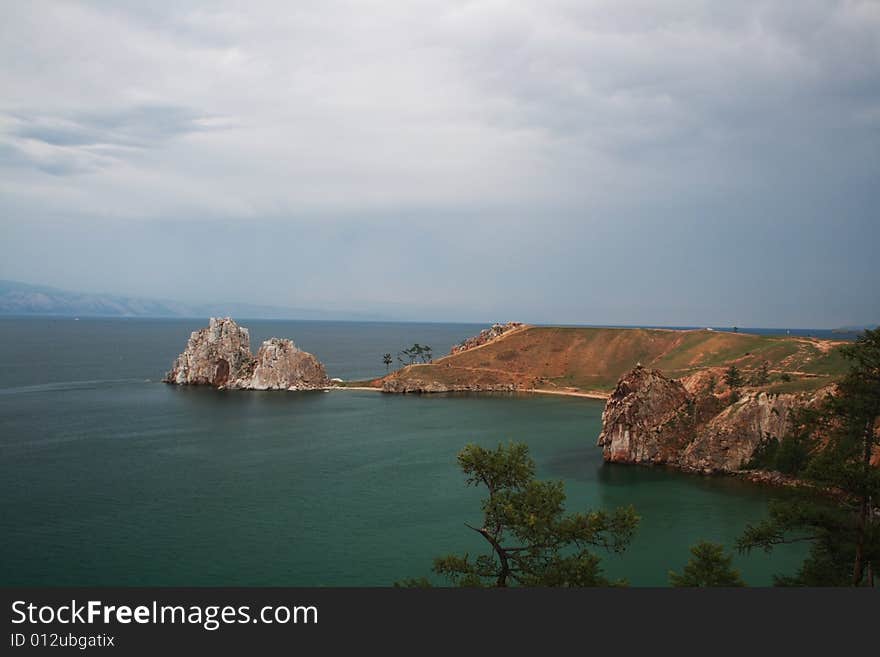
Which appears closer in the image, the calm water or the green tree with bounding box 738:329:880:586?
the green tree with bounding box 738:329:880:586

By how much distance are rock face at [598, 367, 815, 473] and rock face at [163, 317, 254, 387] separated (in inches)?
5083

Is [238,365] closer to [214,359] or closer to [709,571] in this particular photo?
[214,359]

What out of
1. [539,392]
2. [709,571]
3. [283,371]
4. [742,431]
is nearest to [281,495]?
[709,571]

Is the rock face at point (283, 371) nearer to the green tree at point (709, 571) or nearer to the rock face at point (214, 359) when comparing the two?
the rock face at point (214, 359)

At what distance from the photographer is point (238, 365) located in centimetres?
19425

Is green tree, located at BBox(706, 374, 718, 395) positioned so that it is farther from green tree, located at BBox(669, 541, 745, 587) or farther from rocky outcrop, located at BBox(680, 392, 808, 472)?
green tree, located at BBox(669, 541, 745, 587)

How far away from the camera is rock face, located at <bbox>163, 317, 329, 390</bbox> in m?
187

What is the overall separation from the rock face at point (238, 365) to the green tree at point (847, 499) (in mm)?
166188

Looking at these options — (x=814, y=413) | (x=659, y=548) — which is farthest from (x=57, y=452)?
(x=814, y=413)

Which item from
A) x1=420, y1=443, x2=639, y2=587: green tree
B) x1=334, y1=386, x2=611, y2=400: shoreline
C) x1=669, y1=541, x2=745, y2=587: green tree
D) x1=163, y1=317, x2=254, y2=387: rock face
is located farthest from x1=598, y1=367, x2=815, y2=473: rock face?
x1=163, y1=317, x2=254, y2=387: rock face

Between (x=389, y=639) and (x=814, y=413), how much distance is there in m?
26.8

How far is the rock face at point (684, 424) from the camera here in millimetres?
86562

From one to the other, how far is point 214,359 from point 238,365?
7.74 meters

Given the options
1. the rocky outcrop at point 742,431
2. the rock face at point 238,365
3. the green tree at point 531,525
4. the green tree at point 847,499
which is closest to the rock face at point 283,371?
the rock face at point 238,365
